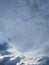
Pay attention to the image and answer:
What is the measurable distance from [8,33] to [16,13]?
5.62 feet

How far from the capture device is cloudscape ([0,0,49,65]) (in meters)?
6.96

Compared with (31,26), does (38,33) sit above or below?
below

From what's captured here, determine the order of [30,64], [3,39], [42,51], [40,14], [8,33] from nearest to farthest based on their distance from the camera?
[30,64] → [42,51] → [3,39] → [8,33] → [40,14]

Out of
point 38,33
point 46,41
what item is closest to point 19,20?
point 38,33

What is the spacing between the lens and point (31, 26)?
361 inches

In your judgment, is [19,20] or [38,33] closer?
[38,33]

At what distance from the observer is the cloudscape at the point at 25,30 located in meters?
6.96

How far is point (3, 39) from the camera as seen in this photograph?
8.39 metres

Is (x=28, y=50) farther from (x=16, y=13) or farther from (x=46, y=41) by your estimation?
(x=16, y=13)

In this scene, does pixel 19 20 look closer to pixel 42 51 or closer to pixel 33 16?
pixel 33 16

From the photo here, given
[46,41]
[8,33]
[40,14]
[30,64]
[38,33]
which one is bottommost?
[30,64]

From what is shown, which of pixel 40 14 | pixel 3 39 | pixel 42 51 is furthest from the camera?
pixel 40 14

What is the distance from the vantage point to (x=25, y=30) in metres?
9.07

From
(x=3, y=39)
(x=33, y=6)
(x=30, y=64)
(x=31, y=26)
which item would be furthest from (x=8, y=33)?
(x=30, y=64)
